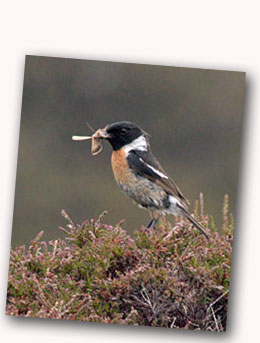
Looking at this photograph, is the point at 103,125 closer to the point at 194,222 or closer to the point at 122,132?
the point at 122,132

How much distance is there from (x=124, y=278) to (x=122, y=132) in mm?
859

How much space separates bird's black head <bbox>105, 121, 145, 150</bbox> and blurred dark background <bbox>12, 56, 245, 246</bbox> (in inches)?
1.4

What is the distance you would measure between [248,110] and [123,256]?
1077 millimetres

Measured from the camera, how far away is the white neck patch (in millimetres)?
6961

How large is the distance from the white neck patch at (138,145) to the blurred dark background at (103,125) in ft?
0.19

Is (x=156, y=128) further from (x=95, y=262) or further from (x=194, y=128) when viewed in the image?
(x=95, y=262)

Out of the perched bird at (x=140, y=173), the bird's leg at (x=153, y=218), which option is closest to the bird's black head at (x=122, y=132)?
the perched bird at (x=140, y=173)

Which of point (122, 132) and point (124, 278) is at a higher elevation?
point (122, 132)

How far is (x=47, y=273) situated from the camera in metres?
6.71

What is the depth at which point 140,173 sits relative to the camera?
23.0 feet

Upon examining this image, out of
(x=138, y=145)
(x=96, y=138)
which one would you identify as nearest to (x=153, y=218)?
(x=138, y=145)

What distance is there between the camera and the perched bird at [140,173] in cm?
693

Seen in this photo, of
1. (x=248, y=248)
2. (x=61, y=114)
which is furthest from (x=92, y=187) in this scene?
(x=248, y=248)

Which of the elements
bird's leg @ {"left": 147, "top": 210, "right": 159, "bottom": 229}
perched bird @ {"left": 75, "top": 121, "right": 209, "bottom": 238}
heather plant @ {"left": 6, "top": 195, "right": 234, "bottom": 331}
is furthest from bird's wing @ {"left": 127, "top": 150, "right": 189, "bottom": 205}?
heather plant @ {"left": 6, "top": 195, "right": 234, "bottom": 331}
